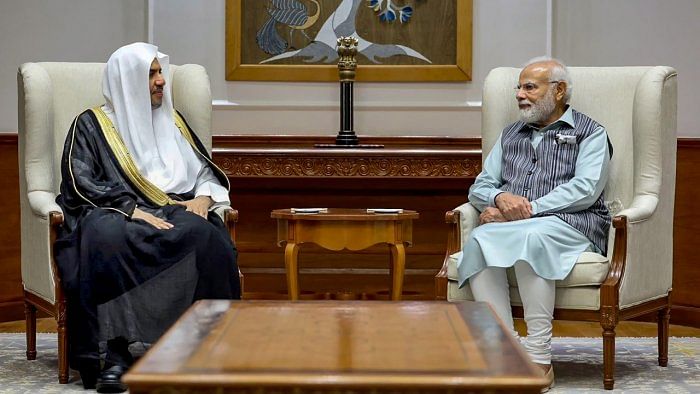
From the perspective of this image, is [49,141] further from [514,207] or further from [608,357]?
[608,357]

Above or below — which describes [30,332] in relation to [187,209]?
below

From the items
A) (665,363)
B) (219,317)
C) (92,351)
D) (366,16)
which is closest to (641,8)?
(366,16)

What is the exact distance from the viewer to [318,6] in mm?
6953

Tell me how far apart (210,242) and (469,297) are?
3.64 ft

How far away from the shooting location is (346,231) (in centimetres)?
531

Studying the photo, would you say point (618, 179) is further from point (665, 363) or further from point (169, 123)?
point (169, 123)

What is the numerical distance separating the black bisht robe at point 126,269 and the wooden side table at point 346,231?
0.61 meters

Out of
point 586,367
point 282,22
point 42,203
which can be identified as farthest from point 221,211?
point 282,22

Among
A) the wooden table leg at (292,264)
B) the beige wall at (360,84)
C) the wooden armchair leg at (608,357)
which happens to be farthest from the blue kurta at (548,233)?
the beige wall at (360,84)

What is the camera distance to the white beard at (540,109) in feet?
16.5

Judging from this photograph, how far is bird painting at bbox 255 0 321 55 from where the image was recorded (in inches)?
273

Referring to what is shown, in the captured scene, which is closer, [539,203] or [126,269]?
[126,269]

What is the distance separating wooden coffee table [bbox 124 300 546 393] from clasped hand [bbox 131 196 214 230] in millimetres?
1516

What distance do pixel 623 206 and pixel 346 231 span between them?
128cm
